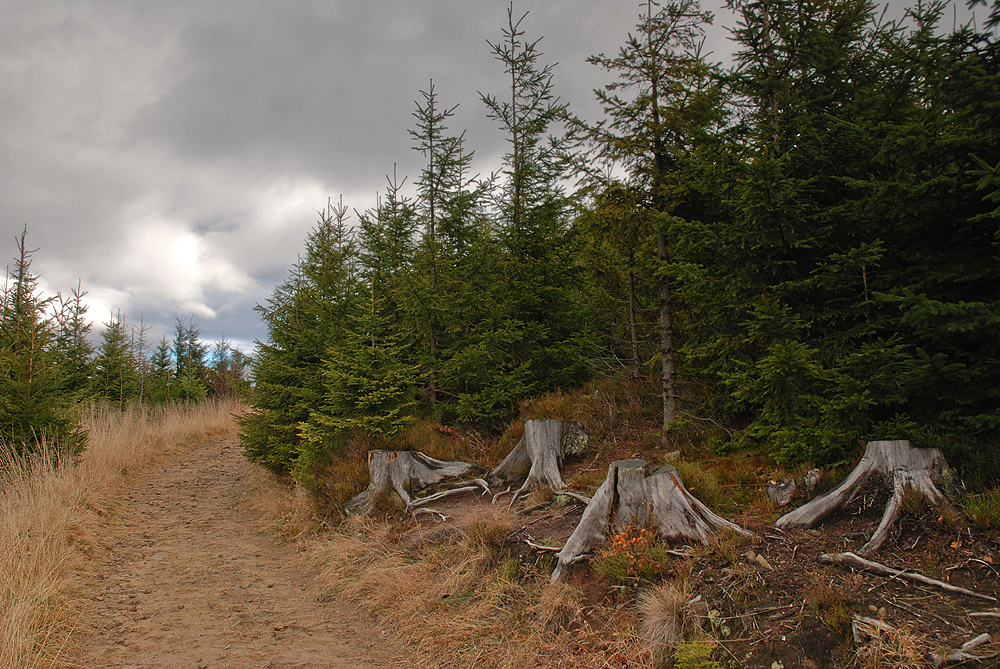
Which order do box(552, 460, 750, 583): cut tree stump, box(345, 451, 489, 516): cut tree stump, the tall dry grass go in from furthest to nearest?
box(345, 451, 489, 516): cut tree stump → the tall dry grass → box(552, 460, 750, 583): cut tree stump

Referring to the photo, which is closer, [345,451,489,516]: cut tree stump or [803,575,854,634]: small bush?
[803,575,854,634]: small bush

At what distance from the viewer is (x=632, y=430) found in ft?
27.2

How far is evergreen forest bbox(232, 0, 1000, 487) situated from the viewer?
15.9 ft

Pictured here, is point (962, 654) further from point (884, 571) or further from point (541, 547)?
point (541, 547)

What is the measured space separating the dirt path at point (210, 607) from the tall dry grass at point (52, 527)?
1.04 ft

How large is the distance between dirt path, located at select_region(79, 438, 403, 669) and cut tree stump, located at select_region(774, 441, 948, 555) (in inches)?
169

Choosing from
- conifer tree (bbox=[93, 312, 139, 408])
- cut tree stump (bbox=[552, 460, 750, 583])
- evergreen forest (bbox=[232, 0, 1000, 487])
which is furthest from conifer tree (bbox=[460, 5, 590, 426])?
conifer tree (bbox=[93, 312, 139, 408])

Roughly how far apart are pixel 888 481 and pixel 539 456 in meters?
4.25

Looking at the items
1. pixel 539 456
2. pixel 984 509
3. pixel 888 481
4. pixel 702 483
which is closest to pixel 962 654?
pixel 984 509

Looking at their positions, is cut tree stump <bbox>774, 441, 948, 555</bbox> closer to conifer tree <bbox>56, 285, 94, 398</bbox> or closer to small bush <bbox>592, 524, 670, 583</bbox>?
small bush <bbox>592, 524, 670, 583</bbox>

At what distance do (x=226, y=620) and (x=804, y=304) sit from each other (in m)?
7.94

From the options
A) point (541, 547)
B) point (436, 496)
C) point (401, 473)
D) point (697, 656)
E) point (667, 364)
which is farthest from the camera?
point (401, 473)

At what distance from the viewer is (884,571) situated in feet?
12.7

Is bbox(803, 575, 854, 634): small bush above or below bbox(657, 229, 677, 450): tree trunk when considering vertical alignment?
below
